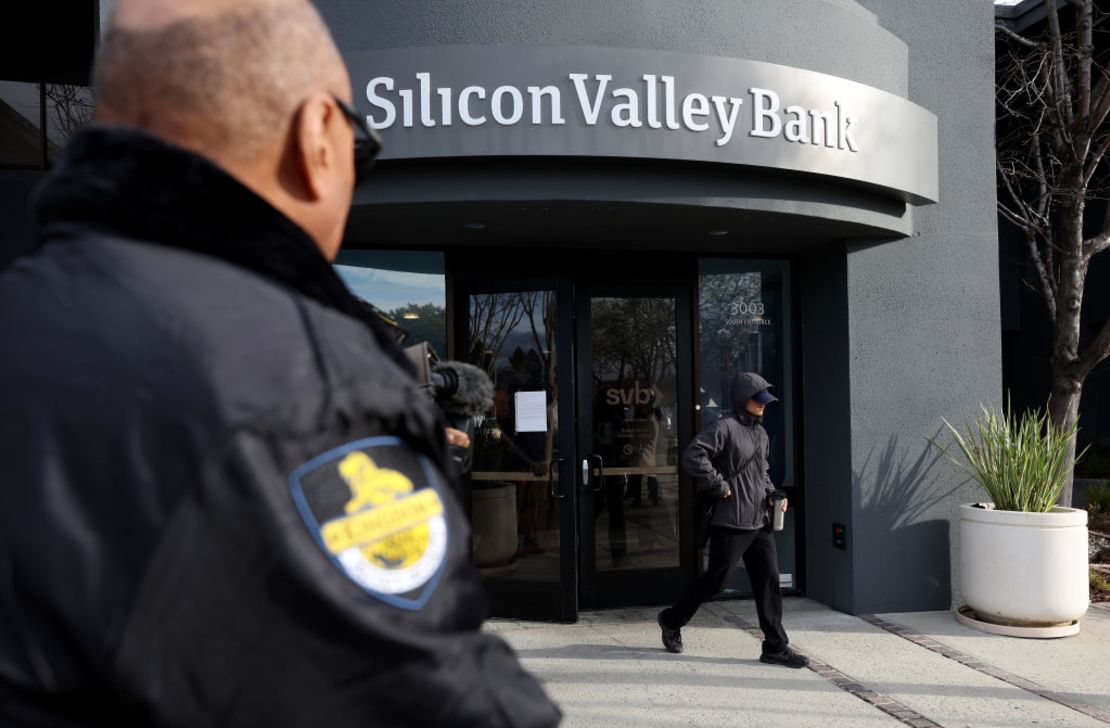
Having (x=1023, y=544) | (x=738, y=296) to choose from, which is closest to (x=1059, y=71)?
(x=738, y=296)

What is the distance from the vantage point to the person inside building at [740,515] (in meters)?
5.78

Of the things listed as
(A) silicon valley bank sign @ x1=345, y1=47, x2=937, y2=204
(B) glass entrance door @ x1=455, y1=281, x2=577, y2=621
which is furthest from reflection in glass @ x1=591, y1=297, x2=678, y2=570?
(A) silicon valley bank sign @ x1=345, y1=47, x2=937, y2=204

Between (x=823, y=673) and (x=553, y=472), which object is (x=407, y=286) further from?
(x=823, y=673)

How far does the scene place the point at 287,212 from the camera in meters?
1.03

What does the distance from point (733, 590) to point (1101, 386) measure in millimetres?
11268

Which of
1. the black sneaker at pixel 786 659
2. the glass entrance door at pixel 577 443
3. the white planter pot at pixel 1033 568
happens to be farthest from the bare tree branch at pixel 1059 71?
the black sneaker at pixel 786 659

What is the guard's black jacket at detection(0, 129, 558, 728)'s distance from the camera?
2.58ft

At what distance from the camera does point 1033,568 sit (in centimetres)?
634

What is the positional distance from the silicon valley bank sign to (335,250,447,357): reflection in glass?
5.16ft

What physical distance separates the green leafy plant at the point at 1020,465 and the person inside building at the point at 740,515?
5.85 ft

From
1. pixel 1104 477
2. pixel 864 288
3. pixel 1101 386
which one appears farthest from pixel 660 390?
pixel 1101 386

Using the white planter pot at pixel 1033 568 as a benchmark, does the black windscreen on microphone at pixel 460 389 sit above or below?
above

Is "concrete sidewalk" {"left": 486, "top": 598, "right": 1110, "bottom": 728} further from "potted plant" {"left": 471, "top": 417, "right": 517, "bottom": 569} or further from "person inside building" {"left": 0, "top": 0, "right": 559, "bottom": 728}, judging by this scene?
"person inside building" {"left": 0, "top": 0, "right": 559, "bottom": 728}

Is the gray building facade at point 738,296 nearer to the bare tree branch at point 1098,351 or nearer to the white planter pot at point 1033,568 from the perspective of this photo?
the white planter pot at point 1033,568
